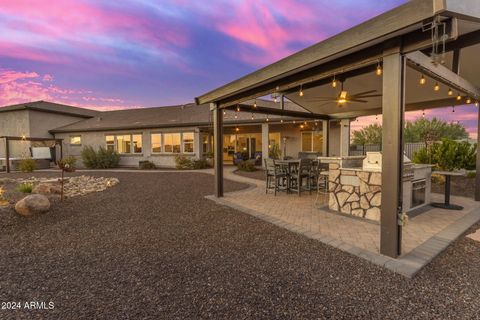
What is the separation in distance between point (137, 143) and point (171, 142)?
117 inches

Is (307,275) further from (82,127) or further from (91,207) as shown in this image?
(82,127)

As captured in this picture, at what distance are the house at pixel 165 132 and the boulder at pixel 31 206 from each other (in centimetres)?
1069

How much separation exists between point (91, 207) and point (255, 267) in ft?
17.1

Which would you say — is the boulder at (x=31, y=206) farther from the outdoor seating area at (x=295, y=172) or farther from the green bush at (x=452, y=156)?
the green bush at (x=452, y=156)

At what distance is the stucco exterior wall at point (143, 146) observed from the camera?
54.3ft

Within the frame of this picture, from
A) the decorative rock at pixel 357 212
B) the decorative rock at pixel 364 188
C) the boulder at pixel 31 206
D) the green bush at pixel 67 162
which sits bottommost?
the decorative rock at pixel 357 212

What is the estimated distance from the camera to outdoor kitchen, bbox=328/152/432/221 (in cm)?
477

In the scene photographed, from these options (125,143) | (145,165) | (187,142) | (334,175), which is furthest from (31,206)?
(125,143)

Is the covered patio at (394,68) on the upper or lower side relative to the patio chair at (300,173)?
upper

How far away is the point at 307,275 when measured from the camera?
2.70 m

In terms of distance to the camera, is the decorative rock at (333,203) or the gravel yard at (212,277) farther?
the decorative rock at (333,203)

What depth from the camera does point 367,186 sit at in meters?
4.88

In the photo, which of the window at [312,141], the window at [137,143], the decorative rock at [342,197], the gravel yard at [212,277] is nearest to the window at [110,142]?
the window at [137,143]

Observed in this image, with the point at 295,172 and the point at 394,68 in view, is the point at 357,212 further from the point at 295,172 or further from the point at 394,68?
the point at 394,68
